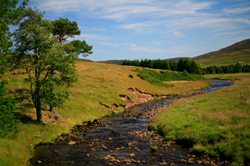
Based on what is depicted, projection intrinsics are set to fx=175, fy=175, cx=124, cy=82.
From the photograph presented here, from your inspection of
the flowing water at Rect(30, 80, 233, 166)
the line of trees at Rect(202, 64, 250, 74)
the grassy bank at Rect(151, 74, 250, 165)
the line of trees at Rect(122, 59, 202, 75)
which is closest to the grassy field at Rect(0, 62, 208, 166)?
the flowing water at Rect(30, 80, 233, 166)

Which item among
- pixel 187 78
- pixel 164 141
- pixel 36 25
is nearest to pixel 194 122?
pixel 164 141

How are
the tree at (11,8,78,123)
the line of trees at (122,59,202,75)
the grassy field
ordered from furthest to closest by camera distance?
the line of trees at (122,59,202,75) → the tree at (11,8,78,123) → the grassy field

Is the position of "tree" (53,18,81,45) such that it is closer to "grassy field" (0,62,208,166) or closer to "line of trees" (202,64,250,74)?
"grassy field" (0,62,208,166)

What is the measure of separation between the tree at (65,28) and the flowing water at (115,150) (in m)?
27.6

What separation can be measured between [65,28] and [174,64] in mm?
122475

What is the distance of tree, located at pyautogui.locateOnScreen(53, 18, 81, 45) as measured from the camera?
41994 mm

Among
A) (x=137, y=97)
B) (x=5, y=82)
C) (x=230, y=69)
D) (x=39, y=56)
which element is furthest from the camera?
(x=230, y=69)

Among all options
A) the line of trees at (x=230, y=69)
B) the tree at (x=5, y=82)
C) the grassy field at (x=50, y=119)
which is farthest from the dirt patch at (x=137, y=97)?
the line of trees at (x=230, y=69)

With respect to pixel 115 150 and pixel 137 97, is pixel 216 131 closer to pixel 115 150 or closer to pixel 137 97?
pixel 115 150

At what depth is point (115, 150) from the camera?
60.4 ft

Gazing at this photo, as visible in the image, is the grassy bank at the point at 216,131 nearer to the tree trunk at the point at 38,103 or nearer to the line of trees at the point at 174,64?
the tree trunk at the point at 38,103

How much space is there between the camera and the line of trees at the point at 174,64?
5241 inches

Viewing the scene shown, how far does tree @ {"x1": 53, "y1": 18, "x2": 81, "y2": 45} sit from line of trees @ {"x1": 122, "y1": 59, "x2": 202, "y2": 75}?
10713cm

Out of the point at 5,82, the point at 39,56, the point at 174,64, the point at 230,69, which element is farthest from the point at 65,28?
the point at 230,69
